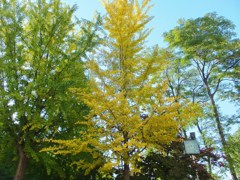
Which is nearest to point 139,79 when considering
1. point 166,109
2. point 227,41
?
point 166,109

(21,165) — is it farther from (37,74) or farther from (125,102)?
(125,102)

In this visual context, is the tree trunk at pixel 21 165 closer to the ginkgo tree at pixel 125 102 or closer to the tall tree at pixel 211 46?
the ginkgo tree at pixel 125 102

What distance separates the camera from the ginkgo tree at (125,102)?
6203 millimetres

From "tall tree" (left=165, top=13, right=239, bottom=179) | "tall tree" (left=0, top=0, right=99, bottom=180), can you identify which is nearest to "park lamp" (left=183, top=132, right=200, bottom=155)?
"tall tree" (left=0, top=0, right=99, bottom=180)

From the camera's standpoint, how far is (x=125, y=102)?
6176mm

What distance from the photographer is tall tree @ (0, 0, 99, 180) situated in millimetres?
7625

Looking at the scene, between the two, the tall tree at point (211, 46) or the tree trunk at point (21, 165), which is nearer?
the tree trunk at point (21, 165)

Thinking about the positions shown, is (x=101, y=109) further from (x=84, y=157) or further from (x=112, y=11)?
(x=112, y=11)

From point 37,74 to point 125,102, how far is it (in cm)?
379

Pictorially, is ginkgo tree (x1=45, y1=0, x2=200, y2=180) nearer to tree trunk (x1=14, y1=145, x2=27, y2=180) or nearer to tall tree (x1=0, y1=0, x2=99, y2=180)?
tall tree (x1=0, y1=0, x2=99, y2=180)

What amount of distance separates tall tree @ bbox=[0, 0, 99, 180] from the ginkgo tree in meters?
0.99

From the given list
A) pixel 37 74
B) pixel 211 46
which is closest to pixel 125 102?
pixel 37 74

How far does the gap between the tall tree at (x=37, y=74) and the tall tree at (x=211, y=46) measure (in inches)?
373

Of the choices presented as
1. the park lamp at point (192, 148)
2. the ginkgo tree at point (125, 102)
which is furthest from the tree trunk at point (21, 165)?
the park lamp at point (192, 148)
